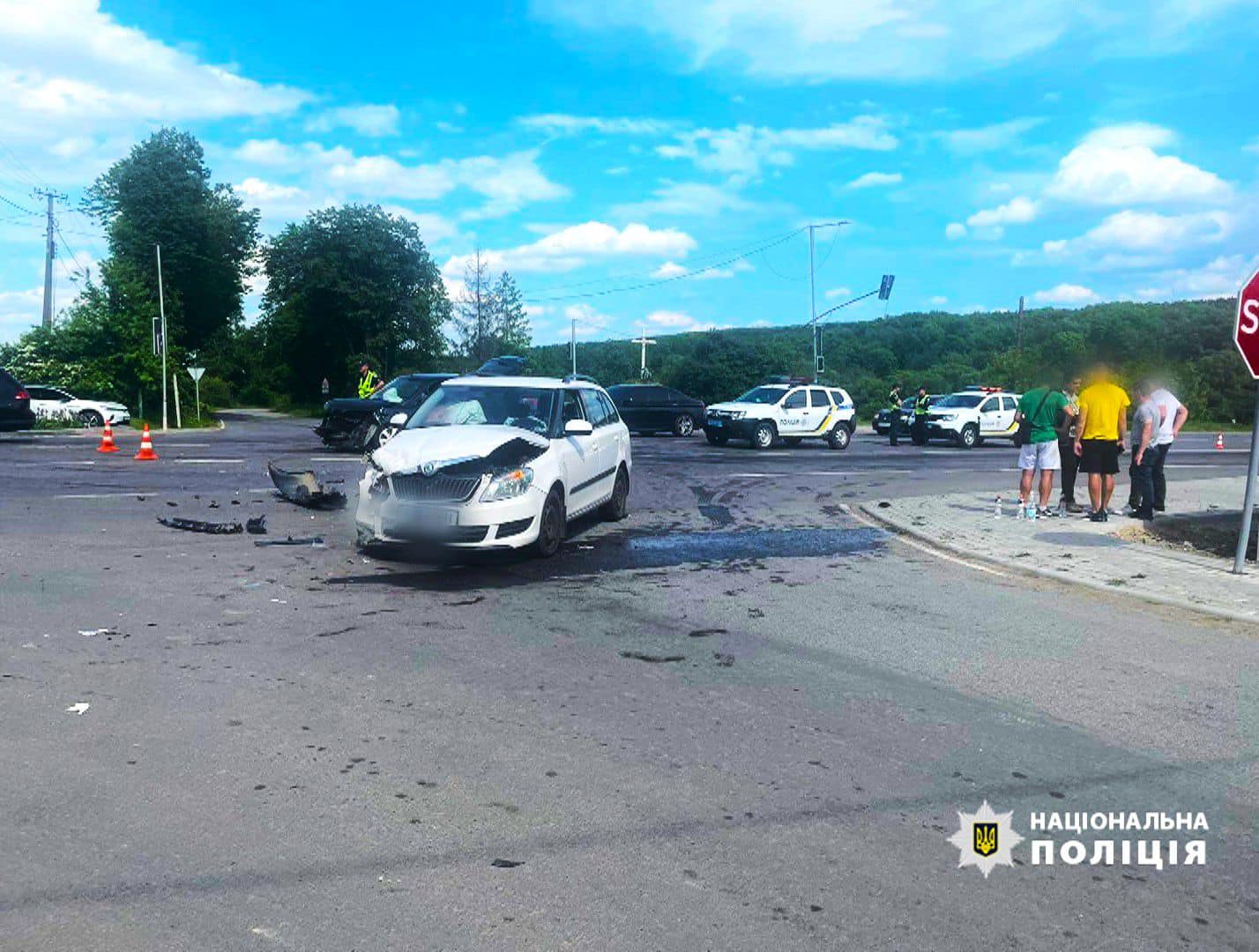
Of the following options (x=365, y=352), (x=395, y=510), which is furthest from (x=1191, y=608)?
(x=365, y=352)

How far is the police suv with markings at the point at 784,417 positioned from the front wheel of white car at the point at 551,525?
19364 mm

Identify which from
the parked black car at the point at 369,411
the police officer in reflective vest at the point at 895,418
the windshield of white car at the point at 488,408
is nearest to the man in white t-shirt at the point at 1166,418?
the windshield of white car at the point at 488,408

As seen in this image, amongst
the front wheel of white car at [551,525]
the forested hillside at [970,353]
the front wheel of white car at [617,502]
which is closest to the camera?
the front wheel of white car at [551,525]

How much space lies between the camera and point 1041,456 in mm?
13391

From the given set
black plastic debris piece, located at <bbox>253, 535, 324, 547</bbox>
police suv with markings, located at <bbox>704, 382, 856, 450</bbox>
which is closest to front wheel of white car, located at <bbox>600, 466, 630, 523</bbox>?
black plastic debris piece, located at <bbox>253, 535, 324, 547</bbox>

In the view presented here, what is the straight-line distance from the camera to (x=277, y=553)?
33.8ft

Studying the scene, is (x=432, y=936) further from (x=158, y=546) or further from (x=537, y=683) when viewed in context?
(x=158, y=546)

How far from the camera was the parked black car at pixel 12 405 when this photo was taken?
88.1 ft

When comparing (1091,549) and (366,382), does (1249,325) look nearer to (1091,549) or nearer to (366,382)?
(1091,549)

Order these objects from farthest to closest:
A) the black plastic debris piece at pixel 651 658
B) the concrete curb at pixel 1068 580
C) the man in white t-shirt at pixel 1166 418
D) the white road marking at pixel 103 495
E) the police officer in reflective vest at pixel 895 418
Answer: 1. the police officer in reflective vest at pixel 895 418
2. the white road marking at pixel 103 495
3. the man in white t-shirt at pixel 1166 418
4. the concrete curb at pixel 1068 580
5. the black plastic debris piece at pixel 651 658

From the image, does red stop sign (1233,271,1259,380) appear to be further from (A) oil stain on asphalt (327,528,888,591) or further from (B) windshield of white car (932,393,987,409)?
(B) windshield of white car (932,393,987,409)

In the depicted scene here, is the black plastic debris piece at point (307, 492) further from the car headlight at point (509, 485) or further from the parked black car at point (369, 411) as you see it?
the parked black car at point (369, 411)

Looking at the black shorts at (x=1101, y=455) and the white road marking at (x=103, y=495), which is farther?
the white road marking at (x=103, y=495)

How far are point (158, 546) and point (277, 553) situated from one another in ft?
4.40
